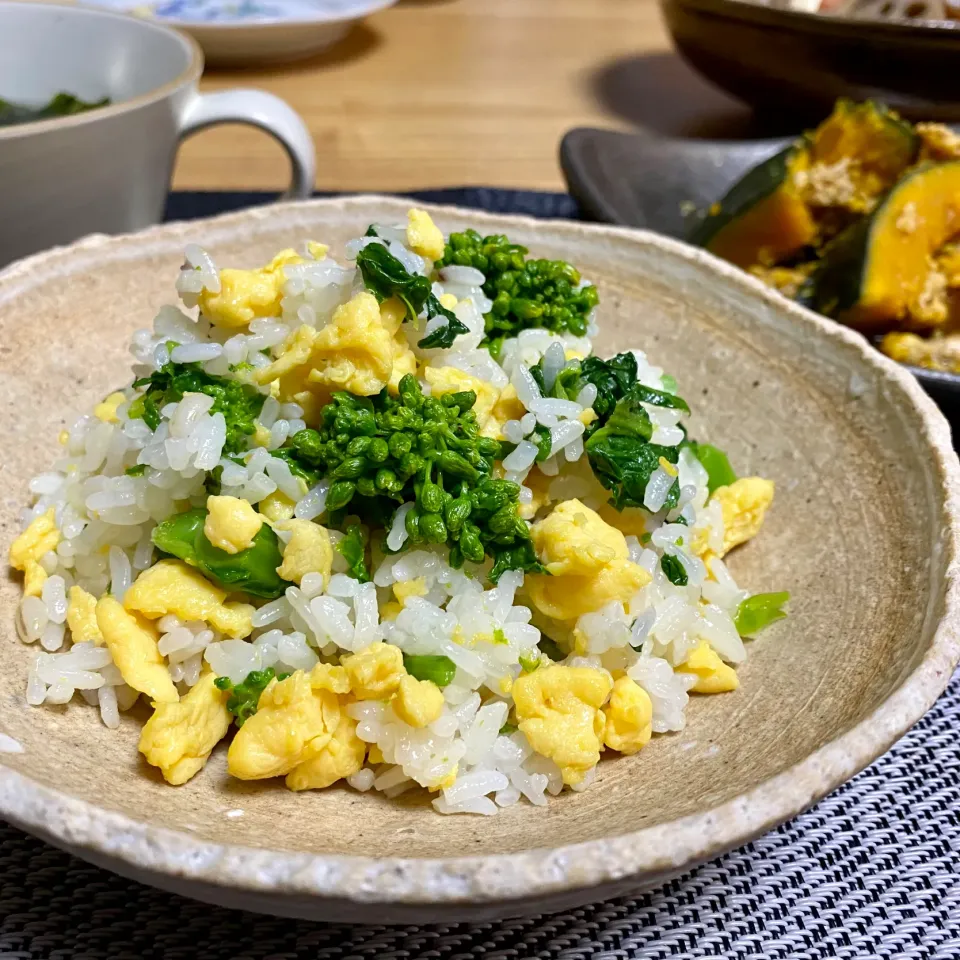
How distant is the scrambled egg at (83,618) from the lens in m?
1.77

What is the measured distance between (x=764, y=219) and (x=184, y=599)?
2.49 metres

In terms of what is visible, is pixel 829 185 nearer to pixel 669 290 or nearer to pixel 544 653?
pixel 669 290

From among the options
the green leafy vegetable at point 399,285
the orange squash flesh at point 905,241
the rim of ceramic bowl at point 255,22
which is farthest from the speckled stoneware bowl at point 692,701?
the rim of ceramic bowl at point 255,22

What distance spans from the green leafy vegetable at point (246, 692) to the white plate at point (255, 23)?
426cm

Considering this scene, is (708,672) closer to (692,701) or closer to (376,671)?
(692,701)

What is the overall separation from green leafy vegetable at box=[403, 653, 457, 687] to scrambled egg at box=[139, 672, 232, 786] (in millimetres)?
332

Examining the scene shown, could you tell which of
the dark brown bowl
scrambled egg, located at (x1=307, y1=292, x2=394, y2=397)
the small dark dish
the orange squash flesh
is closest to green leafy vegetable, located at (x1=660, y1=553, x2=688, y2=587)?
scrambled egg, located at (x1=307, y1=292, x2=394, y2=397)

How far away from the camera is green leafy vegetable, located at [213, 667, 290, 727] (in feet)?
5.40

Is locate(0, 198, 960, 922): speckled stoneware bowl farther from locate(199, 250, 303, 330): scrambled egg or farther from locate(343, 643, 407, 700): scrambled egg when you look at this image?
locate(199, 250, 303, 330): scrambled egg

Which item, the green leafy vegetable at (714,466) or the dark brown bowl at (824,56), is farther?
the dark brown bowl at (824,56)

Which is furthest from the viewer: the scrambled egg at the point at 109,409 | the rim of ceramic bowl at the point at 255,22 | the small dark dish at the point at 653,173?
the rim of ceramic bowl at the point at 255,22

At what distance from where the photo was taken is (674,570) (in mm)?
1912

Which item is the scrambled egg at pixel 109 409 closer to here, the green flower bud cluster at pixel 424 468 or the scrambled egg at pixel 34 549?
the scrambled egg at pixel 34 549

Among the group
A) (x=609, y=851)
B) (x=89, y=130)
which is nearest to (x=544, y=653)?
(x=609, y=851)
